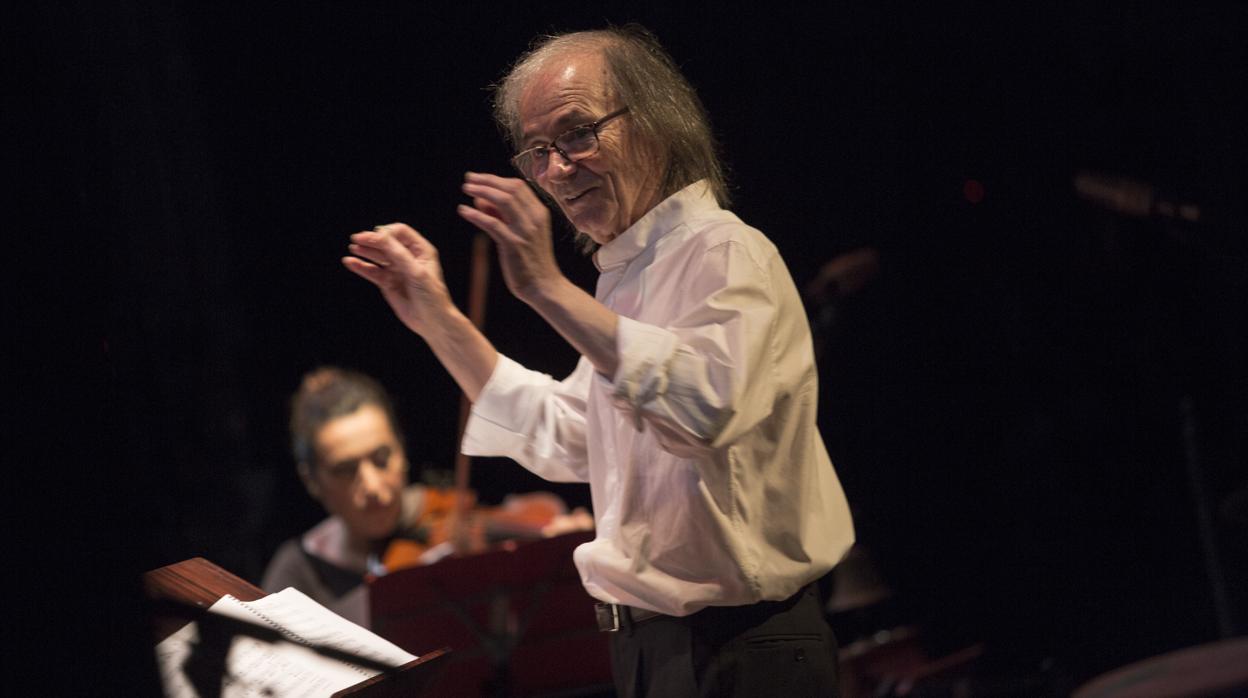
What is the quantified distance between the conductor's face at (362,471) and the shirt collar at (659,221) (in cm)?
215

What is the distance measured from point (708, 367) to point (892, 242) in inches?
90.8

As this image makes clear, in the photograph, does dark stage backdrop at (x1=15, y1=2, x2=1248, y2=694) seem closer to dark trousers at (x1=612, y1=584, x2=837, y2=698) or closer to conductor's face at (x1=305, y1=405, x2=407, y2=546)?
conductor's face at (x1=305, y1=405, x2=407, y2=546)

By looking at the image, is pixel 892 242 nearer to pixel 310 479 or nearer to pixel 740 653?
pixel 310 479

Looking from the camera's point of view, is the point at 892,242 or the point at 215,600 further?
the point at 892,242

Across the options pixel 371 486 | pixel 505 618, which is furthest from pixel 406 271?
pixel 371 486

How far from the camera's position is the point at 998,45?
3.30 m

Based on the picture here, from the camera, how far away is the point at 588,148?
1779mm

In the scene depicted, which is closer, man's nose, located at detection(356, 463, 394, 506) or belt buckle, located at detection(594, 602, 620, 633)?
belt buckle, located at detection(594, 602, 620, 633)

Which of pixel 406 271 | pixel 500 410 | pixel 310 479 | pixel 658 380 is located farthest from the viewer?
pixel 310 479

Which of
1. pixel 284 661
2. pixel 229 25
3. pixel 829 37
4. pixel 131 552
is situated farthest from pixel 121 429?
pixel 229 25

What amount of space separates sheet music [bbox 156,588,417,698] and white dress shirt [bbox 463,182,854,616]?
1.25 ft

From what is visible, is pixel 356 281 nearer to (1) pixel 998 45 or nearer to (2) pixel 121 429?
(1) pixel 998 45

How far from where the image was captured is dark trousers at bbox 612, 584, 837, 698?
164 cm

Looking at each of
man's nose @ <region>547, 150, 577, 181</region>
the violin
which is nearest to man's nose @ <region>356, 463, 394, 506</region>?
the violin
